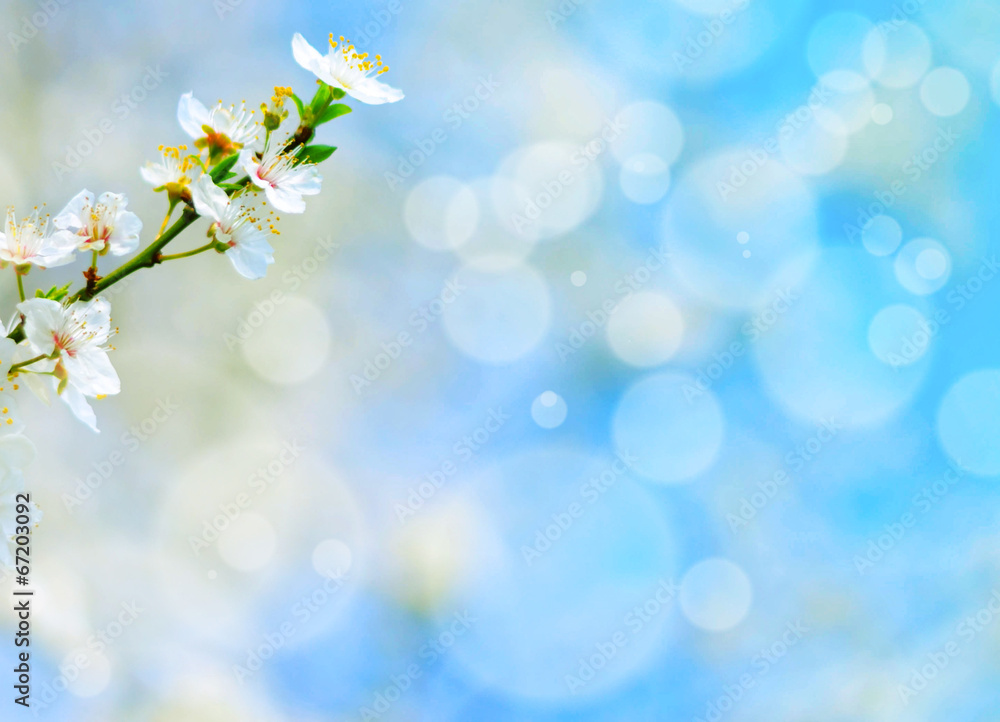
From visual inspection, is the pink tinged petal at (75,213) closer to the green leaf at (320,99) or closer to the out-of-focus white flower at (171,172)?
the out-of-focus white flower at (171,172)

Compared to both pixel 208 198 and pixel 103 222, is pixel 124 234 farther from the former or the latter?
pixel 208 198

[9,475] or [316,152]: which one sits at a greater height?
[316,152]

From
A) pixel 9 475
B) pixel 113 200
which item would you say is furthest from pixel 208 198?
pixel 9 475

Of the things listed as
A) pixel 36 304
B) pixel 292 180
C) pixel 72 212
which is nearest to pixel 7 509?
pixel 36 304

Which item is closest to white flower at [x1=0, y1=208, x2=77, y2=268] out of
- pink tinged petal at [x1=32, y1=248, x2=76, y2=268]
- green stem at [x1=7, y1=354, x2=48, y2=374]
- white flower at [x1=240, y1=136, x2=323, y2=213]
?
pink tinged petal at [x1=32, y1=248, x2=76, y2=268]

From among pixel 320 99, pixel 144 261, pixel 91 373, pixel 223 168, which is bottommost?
pixel 91 373

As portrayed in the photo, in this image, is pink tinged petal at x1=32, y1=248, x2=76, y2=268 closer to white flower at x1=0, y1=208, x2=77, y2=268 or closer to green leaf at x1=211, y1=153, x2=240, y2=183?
white flower at x1=0, y1=208, x2=77, y2=268
